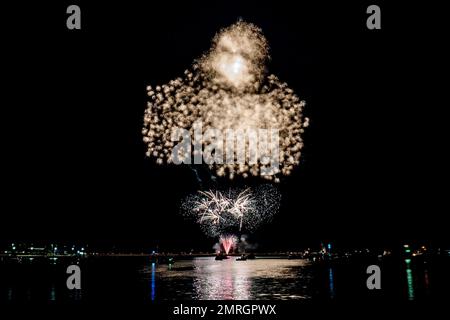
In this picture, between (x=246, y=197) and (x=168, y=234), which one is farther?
(x=168, y=234)

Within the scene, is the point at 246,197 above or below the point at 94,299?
above

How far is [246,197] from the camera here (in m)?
36.0

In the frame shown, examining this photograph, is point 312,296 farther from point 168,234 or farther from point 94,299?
point 168,234

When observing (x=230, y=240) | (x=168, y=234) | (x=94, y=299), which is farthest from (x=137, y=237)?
(x=94, y=299)

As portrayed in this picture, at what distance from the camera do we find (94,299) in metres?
18.0
